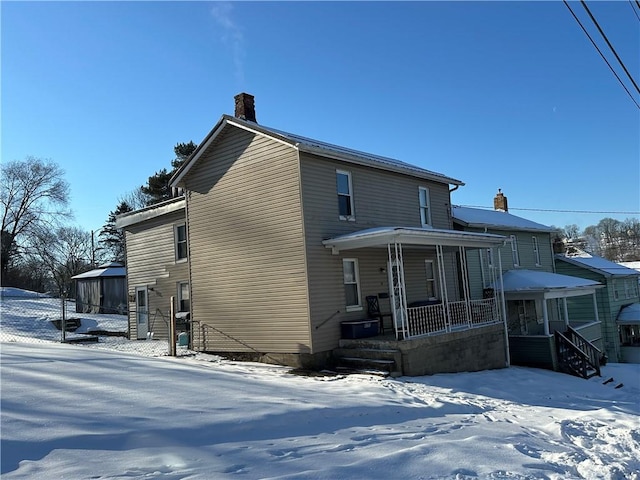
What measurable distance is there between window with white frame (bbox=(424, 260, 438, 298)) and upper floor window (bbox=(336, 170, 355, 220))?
4.77m

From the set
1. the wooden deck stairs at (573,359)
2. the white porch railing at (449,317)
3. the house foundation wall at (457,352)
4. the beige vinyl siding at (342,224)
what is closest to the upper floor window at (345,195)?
the beige vinyl siding at (342,224)

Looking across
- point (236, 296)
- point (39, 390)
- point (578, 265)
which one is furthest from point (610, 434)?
point (578, 265)

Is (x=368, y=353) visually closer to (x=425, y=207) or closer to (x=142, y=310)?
(x=425, y=207)

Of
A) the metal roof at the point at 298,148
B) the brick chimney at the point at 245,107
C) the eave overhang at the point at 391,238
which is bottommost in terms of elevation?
the eave overhang at the point at 391,238

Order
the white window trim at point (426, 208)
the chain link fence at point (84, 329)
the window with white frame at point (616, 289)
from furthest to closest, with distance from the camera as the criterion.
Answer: the window with white frame at point (616, 289) → the white window trim at point (426, 208) → the chain link fence at point (84, 329)

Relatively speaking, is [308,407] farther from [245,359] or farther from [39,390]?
[245,359]

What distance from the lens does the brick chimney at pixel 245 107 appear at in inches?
647

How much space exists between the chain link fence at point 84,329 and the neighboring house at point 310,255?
176cm

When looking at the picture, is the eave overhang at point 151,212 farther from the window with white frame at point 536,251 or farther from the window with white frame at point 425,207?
the window with white frame at point 536,251

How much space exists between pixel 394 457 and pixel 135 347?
12.6 metres

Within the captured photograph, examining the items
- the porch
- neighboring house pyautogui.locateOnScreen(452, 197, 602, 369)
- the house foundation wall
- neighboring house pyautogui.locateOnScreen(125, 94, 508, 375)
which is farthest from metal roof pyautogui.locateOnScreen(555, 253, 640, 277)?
the house foundation wall

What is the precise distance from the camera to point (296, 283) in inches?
535

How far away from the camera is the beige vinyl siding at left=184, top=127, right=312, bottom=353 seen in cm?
1374

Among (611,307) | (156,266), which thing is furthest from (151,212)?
(611,307)
